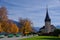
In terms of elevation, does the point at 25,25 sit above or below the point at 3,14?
below

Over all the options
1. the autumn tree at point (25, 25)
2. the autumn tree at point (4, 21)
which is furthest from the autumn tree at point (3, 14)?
the autumn tree at point (25, 25)

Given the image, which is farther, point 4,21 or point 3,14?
point 4,21

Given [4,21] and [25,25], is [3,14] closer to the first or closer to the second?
[4,21]

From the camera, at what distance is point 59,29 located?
2730 centimetres

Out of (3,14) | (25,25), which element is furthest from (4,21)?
(25,25)

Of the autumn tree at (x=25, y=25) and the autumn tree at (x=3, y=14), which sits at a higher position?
the autumn tree at (x=3, y=14)

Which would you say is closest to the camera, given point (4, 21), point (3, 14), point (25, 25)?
point (3, 14)

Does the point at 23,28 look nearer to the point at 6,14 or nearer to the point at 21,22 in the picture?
the point at 21,22

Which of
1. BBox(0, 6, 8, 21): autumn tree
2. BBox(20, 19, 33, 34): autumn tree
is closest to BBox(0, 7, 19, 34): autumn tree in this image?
BBox(0, 6, 8, 21): autumn tree

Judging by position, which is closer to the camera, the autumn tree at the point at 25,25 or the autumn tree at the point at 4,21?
the autumn tree at the point at 4,21

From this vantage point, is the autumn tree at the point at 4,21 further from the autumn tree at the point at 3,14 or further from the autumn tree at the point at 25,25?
the autumn tree at the point at 25,25

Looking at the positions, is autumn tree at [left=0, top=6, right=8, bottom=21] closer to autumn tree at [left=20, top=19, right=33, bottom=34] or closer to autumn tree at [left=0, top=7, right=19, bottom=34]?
autumn tree at [left=0, top=7, right=19, bottom=34]

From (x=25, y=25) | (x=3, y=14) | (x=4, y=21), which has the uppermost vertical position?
(x=3, y=14)

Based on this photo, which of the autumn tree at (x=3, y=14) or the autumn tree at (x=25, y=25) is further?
the autumn tree at (x=25, y=25)
